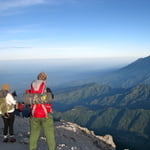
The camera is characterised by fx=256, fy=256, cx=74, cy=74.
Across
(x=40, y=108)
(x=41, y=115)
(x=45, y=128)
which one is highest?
(x=40, y=108)

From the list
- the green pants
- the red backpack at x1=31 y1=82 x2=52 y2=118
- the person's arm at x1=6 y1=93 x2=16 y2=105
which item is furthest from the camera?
the person's arm at x1=6 y1=93 x2=16 y2=105

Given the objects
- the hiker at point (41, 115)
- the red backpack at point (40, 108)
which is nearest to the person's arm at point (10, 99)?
the hiker at point (41, 115)

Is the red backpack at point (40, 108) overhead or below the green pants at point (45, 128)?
overhead

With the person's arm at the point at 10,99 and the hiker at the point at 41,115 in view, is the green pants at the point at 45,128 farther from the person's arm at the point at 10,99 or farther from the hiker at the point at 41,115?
the person's arm at the point at 10,99

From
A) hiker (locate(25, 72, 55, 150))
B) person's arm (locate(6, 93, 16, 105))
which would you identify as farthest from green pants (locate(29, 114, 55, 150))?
person's arm (locate(6, 93, 16, 105))

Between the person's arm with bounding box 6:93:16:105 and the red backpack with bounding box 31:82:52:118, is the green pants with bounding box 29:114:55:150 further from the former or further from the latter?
the person's arm with bounding box 6:93:16:105

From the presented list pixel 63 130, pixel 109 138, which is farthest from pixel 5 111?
pixel 109 138

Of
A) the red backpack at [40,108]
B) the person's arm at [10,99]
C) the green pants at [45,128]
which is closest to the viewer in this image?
the red backpack at [40,108]

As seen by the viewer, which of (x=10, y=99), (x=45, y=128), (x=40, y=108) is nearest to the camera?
(x=40, y=108)

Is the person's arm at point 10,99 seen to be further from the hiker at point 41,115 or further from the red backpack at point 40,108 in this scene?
Result: the red backpack at point 40,108

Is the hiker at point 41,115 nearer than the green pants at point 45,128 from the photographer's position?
Yes

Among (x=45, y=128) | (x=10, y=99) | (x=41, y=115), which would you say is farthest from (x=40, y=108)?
(x=10, y=99)

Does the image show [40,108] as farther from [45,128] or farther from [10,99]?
[10,99]

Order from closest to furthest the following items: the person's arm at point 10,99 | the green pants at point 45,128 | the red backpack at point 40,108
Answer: the red backpack at point 40,108 → the green pants at point 45,128 → the person's arm at point 10,99
